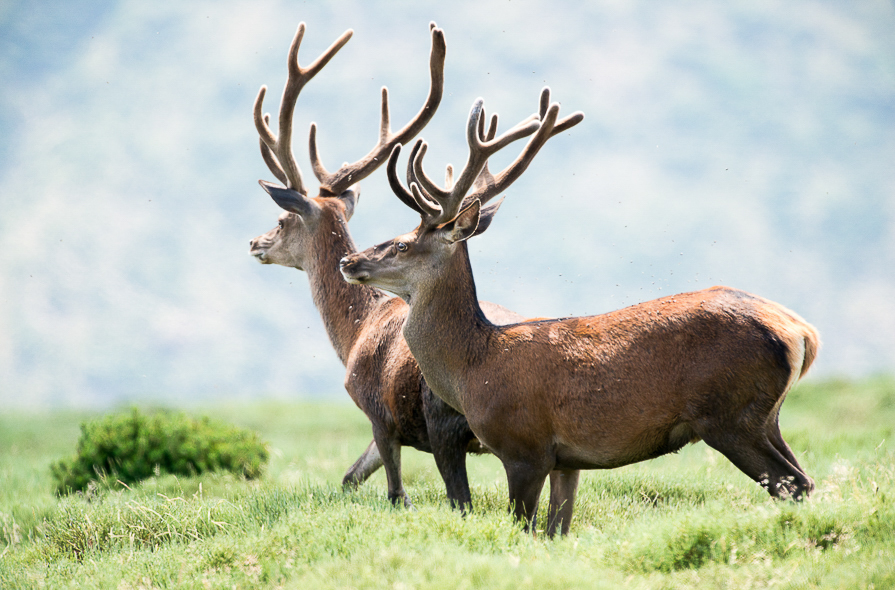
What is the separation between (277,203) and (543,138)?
2373 mm

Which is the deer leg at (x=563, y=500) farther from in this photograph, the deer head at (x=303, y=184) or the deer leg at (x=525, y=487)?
the deer head at (x=303, y=184)

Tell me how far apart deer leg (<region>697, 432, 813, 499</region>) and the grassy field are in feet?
0.52

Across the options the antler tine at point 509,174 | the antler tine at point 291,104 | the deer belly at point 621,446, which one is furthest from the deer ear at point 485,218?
the antler tine at point 291,104

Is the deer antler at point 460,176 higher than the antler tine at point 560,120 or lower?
lower

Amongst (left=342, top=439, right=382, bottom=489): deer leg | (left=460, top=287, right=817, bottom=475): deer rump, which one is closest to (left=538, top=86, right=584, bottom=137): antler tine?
(left=460, top=287, right=817, bottom=475): deer rump

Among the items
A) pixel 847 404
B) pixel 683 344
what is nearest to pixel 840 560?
pixel 683 344

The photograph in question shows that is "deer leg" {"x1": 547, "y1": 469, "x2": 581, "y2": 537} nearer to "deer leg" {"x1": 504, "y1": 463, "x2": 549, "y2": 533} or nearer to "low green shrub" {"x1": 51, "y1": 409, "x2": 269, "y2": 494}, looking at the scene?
"deer leg" {"x1": 504, "y1": 463, "x2": 549, "y2": 533}

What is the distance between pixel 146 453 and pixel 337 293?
357cm

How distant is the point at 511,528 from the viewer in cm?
498

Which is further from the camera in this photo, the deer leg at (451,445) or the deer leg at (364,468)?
the deer leg at (364,468)

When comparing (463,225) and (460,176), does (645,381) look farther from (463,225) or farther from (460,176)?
(460,176)

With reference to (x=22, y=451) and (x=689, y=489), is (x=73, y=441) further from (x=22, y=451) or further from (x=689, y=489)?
(x=689, y=489)

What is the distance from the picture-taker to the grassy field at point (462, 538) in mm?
Result: 4266

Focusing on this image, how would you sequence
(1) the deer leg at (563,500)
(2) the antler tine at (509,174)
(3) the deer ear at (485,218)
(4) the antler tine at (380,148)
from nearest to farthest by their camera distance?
(1) the deer leg at (563,500) → (3) the deer ear at (485,218) → (2) the antler tine at (509,174) → (4) the antler tine at (380,148)
